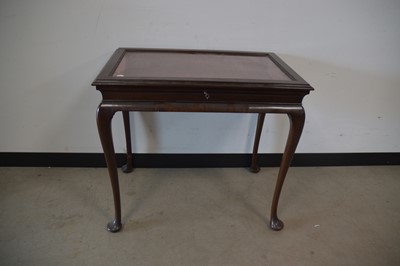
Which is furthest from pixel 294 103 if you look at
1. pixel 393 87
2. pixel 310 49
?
pixel 393 87

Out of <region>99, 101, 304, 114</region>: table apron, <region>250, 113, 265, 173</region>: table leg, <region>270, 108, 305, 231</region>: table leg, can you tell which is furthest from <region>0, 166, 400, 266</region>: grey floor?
<region>99, 101, 304, 114</region>: table apron

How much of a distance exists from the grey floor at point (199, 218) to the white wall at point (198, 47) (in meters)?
0.20

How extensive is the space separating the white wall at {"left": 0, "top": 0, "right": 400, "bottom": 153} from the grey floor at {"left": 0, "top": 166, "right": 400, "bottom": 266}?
0.65 ft

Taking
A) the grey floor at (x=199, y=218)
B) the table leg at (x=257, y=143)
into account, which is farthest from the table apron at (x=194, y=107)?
the grey floor at (x=199, y=218)

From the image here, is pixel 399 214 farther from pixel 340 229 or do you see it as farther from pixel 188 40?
pixel 188 40

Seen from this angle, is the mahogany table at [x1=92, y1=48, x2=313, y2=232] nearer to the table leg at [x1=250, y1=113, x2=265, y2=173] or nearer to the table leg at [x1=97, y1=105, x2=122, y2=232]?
the table leg at [x1=97, y1=105, x2=122, y2=232]

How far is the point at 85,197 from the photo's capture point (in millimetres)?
1494

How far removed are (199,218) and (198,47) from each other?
2.92 feet

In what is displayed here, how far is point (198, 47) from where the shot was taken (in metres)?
1.43

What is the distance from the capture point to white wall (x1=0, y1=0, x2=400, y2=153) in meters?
1.35

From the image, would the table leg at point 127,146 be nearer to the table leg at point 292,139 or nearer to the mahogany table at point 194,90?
the mahogany table at point 194,90

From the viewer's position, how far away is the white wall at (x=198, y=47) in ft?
4.43

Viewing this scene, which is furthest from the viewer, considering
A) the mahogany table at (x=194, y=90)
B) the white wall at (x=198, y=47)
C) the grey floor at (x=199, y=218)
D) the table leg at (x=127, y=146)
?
the table leg at (x=127, y=146)

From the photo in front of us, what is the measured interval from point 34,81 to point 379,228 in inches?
77.8
